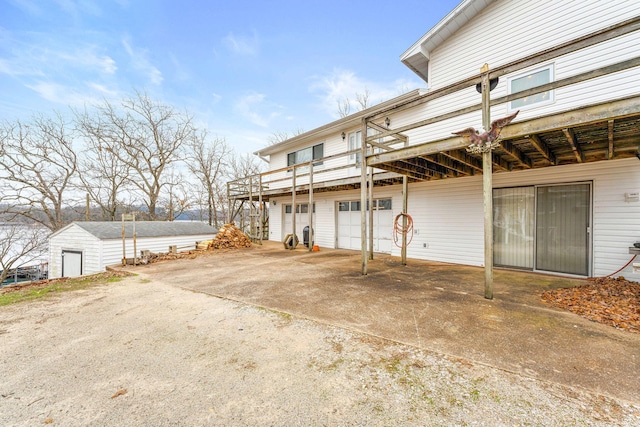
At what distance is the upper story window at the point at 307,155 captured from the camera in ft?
37.6

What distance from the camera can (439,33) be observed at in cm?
766

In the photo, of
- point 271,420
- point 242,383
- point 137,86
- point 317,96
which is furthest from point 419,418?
point 137,86

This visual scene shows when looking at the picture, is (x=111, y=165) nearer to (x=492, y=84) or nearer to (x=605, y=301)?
(x=492, y=84)

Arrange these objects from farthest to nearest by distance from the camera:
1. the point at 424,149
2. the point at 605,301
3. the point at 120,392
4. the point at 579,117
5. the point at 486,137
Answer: the point at 424,149 → the point at 486,137 → the point at 605,301 → the point at 579,117 → the point at 120,392

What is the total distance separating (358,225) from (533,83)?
262 inches

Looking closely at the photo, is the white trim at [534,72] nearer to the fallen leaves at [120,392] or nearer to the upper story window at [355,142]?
the upper story window at [355,142]

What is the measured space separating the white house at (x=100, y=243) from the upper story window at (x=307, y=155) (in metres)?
5.76

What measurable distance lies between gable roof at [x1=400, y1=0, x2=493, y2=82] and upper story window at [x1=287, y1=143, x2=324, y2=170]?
4641 millimetres

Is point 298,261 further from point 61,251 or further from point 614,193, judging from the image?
point 61,251

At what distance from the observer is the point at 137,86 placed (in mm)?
16984

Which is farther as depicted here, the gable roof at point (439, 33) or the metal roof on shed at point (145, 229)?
the metal roof on shed at point (145, 229)

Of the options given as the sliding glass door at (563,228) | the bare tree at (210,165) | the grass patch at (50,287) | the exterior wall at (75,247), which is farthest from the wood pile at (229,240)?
the sliding glass door at (563,228)

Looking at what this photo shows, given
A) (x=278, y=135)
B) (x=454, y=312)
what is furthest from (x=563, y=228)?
(x=278, y=135)

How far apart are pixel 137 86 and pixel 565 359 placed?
22830mm
